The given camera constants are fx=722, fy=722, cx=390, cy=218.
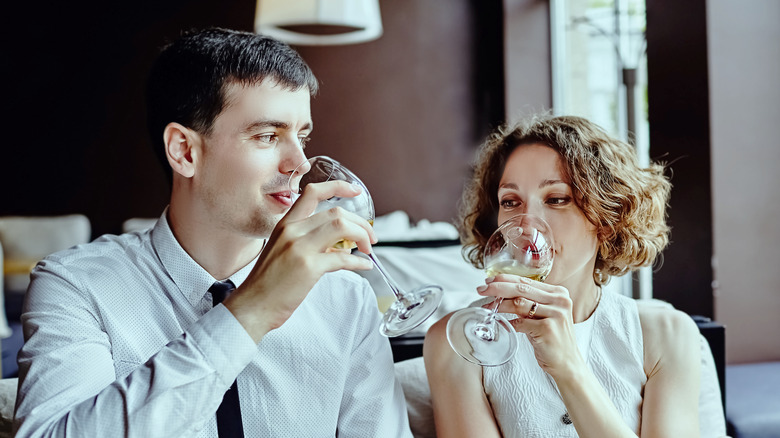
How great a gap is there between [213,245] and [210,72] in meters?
0.37

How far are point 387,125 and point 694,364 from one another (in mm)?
5032

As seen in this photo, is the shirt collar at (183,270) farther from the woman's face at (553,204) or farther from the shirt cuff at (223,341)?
the woman's face at (553,204)

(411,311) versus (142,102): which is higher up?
(142,102)

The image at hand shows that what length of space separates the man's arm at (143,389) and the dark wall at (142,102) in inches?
207

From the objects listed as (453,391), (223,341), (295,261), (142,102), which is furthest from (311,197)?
(142,102)

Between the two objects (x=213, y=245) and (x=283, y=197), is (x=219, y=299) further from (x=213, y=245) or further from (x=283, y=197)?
(x=283, y=197)

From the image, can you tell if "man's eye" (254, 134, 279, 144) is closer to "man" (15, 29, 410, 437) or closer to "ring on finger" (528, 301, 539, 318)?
"man" (15, 29, 410, 437)

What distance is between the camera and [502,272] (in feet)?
4.50

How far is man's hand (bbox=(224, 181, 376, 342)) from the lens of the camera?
42.6 inches

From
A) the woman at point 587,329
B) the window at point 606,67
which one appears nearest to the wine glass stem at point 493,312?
the woman at point 587,329

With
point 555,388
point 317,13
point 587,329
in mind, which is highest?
point 317,13

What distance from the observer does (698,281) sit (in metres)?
2.90

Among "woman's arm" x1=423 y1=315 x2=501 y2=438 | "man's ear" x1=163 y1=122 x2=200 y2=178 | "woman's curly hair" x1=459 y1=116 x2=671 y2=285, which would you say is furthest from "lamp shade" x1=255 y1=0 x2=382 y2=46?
"woman's arm" x1=423 y1=315 x2=501 y2=438

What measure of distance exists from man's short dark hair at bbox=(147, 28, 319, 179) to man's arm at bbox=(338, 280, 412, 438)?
1.61 ft
